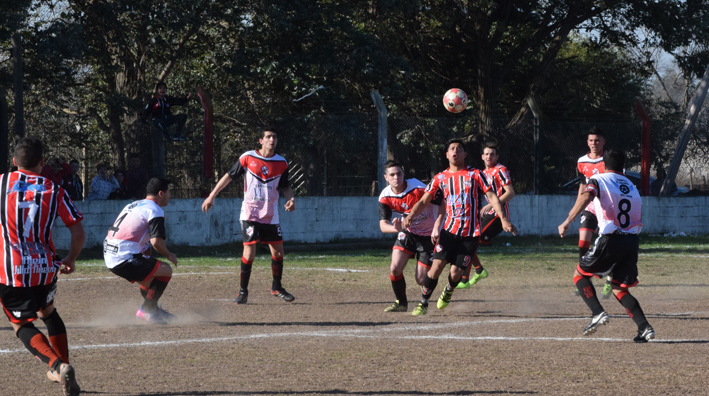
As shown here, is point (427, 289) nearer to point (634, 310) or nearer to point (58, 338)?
point (634, 310)

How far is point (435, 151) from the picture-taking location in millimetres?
18266

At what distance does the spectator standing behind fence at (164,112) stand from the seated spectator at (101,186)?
134cm

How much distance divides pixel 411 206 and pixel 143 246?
2.83m

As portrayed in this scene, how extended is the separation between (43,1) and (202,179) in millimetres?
5679

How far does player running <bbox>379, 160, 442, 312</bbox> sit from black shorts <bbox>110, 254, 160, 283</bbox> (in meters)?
2.46

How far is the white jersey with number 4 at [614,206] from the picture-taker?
7.06m

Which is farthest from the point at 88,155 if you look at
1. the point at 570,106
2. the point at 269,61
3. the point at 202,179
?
the point at 570,106

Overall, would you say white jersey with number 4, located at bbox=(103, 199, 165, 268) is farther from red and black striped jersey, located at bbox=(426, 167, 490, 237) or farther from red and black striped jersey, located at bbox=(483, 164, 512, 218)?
red and black striped jersey, located at bbox=(483, 164, 512, 218)

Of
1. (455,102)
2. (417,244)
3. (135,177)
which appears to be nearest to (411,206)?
(417,244)

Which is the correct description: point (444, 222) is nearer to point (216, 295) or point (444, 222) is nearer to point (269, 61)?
point (216, 295)

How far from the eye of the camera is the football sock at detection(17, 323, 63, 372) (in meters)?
4.82

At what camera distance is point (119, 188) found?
15.5 meters

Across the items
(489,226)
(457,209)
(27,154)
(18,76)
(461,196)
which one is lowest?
(489,226)

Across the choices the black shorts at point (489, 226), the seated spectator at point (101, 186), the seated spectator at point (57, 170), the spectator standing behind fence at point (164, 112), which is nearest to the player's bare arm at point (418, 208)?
the black shorts at point (489, 226)
